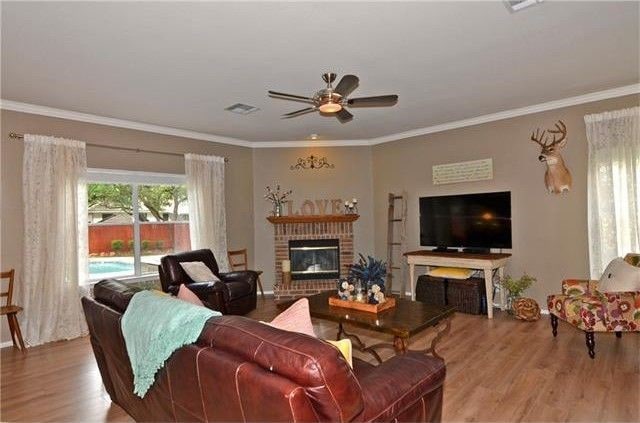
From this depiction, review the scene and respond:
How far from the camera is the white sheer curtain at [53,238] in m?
4.14

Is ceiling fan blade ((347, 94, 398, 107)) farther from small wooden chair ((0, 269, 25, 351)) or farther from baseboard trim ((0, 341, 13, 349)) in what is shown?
baseboard trim ((0, 341, 13, 349))

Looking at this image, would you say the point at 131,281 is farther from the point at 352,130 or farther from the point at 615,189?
the point at 615,189

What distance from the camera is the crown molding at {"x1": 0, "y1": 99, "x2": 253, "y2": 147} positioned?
4148 millimetres

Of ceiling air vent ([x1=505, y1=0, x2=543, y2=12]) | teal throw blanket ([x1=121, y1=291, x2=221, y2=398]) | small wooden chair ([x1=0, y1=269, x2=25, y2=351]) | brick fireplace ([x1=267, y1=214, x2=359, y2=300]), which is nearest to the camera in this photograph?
teal throw blanket ([x1=121, y1=291, x2=221, y2=398])

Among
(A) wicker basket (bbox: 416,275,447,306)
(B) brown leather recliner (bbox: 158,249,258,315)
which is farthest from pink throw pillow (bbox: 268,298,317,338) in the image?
(A) wicker basket (bbox: 416,275,447,306)

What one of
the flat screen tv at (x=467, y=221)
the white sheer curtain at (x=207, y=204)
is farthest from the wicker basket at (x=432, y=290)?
the white sheer curtain at (x=207, y=204)

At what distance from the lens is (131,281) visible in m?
5.16

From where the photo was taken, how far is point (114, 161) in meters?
4.95

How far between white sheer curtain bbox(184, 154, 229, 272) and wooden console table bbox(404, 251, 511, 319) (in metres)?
2.97

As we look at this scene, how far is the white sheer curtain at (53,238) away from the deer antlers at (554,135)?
5.75 m

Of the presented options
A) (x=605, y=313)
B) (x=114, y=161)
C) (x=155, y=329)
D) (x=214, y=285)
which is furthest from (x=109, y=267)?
(x=605, y=313)

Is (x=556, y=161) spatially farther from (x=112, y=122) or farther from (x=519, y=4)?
(x=112, y=122)

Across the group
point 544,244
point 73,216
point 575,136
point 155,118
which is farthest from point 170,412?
point 575,136

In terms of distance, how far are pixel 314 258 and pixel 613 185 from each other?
433cm
